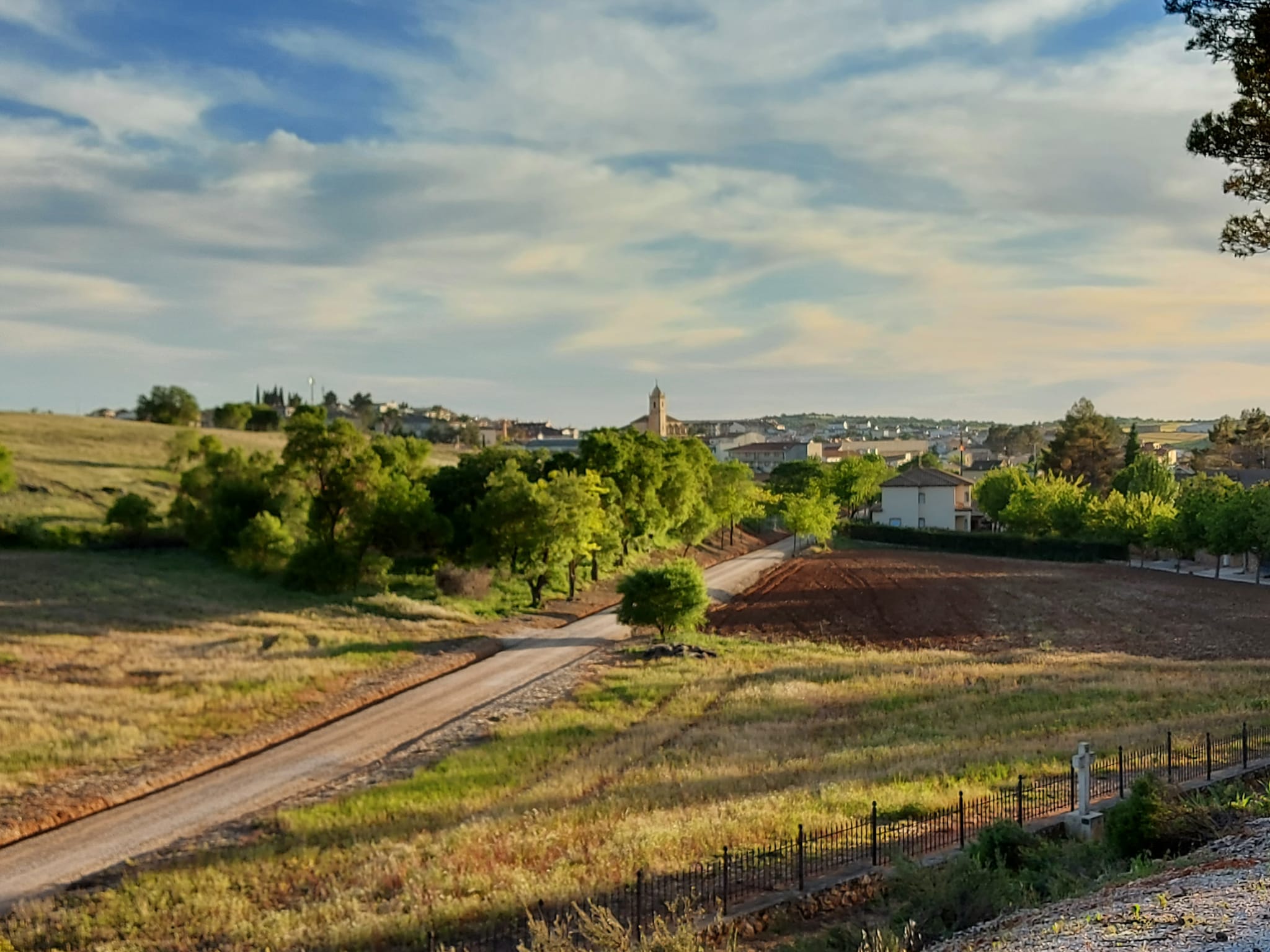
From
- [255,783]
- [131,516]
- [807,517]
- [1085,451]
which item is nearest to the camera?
[255,783]

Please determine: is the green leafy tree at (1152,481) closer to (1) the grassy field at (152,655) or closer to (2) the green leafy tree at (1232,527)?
(2) the green leafy tree at (1232,527)

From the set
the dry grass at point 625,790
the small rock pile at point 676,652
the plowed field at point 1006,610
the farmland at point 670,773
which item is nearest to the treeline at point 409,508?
the plowed field at point 1006,610

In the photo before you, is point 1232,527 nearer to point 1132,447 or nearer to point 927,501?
point 927,501

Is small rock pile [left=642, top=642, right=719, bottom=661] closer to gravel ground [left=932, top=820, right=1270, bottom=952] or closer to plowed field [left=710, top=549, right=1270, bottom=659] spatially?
plowed field [left=710, top=549, right=1270, bottom=659]

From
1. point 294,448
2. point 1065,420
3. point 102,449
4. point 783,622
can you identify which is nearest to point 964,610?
point 783,622

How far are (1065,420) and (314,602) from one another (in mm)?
111436

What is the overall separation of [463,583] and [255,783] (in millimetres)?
27771

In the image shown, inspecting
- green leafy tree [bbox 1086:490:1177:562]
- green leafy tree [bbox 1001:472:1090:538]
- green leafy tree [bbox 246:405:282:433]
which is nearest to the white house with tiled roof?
green leafy tree [bbox 1001:472:1090:538]

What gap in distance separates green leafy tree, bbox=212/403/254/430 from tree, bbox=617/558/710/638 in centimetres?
10144

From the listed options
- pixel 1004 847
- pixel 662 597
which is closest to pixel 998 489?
pixel 662 597

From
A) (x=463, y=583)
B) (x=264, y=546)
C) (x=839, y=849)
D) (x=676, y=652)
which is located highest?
(x=264, y=546)

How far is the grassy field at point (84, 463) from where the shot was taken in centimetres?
6456

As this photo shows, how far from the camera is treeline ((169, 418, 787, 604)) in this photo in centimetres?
4697

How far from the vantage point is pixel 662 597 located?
131 feet
